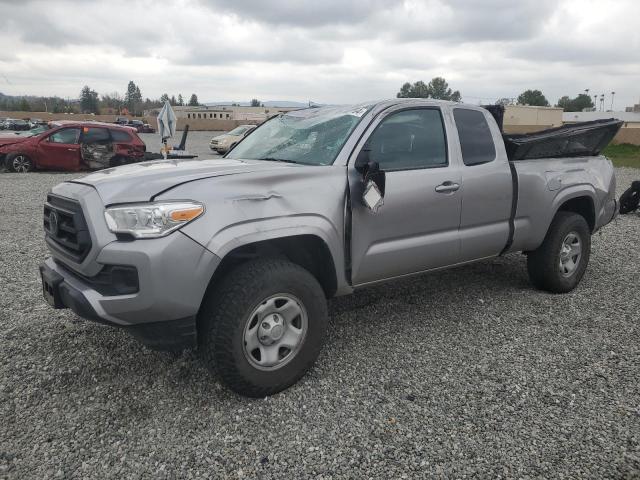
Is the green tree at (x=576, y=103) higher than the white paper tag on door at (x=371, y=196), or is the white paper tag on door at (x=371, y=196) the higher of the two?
the green tree at (x=576, y=103)

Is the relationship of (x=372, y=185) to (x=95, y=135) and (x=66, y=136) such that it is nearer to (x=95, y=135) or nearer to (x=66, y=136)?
(x=95, y=135)

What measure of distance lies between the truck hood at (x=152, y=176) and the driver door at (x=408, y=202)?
66cm

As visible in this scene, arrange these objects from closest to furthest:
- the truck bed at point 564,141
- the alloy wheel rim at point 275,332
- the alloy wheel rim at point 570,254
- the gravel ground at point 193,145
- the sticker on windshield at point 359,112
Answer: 1. the alloy wheel rim at point 275,332
2. the sticker on windshield at point 359,112
3. the truck bed at point 564,141
4. the alloy wheel rim at point 570,254
5. the gravel ground at point 193,145

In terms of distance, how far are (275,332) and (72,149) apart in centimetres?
1428

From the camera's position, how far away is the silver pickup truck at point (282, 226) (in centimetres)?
266

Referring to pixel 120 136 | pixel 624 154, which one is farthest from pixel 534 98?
pixel 120 136

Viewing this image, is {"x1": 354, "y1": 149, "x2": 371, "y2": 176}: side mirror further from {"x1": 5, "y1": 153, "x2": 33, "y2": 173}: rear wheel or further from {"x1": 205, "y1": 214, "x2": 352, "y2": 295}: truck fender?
{"x1": 5, "y1": 153, "x2": 33, "y2": 173}: rear wheel

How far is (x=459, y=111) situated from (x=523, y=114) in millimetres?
65041

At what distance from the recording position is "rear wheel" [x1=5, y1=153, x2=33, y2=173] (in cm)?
1502

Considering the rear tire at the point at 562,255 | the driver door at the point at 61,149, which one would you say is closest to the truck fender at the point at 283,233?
the rear tire at the point at 562,255

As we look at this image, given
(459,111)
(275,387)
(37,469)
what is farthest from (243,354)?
(459,111)

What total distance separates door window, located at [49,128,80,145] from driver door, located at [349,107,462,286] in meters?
13.9

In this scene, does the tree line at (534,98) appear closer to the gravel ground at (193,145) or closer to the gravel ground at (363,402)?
the gravel ground at (193,145)

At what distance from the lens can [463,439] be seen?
2.71 meters
